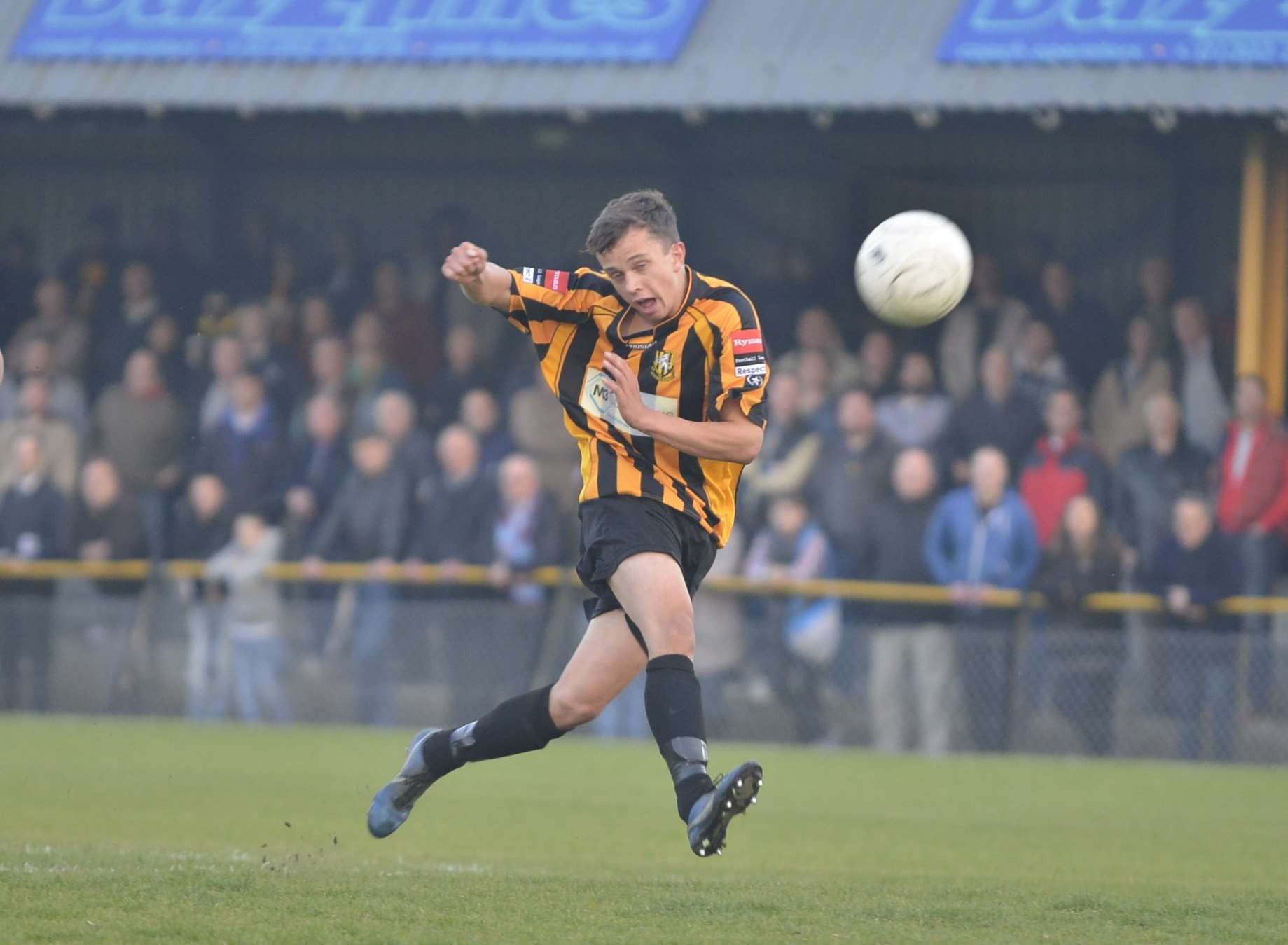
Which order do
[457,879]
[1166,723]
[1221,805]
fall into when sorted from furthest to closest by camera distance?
1. [1166,723]
2. [1221,805]
3. [457,879]

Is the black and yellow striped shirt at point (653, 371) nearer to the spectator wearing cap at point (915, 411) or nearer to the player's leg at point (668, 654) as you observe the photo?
the player's leg at point (668, 654)

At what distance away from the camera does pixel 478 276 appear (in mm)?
6145

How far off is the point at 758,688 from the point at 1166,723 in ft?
8.62

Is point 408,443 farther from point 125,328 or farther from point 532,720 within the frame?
point 532,720

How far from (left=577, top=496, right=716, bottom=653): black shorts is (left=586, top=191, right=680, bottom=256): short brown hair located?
809 millimetres

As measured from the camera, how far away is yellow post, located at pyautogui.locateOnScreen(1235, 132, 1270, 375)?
1341 centimetres

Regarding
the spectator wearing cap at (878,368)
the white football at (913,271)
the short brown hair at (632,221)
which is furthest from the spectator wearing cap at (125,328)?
the short brown hair at (632,221)

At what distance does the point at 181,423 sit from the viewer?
15117 millimetres

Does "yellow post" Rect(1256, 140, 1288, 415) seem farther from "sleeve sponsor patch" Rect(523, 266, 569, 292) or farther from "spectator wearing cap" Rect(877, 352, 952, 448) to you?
"sleeve sponsor patch" Rect(523, 266, 569, 292)

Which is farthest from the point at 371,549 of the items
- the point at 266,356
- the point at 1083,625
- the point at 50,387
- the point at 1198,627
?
the point at 1198,627

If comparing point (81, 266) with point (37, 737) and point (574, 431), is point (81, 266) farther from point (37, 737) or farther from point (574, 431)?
point (574, 431)

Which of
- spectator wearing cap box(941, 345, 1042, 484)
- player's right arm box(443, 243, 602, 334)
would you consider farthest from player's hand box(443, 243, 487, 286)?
spectator wearing cap box(941, 345, 1042, 484)

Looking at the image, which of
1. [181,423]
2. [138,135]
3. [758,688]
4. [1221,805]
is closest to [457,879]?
[1221,805]

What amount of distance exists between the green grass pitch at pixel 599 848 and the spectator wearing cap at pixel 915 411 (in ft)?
7.78
